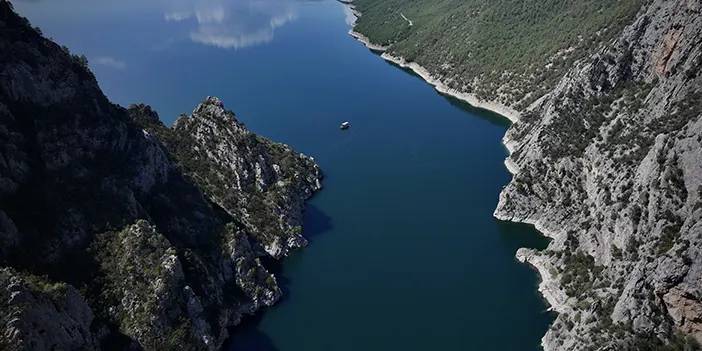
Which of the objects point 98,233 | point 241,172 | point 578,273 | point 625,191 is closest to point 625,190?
point 625,191

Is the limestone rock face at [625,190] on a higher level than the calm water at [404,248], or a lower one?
higher

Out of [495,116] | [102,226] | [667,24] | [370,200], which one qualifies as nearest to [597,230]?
[667,24]

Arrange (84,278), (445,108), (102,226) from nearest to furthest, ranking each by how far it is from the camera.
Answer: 1. (84,278)
2. (102,226)
3. (445,108)

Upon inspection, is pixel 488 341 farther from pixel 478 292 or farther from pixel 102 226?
pixel 102 226

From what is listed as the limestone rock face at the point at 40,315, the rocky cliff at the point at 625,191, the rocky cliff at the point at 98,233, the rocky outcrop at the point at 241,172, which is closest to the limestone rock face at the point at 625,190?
the rocky cliff at the point at 625,191

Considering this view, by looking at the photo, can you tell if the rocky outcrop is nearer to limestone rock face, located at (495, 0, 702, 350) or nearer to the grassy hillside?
limestone rock face, located at (495, 0, 702, 350)

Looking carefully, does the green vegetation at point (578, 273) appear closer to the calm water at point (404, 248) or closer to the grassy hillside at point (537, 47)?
the calm water at point (404, 248)
